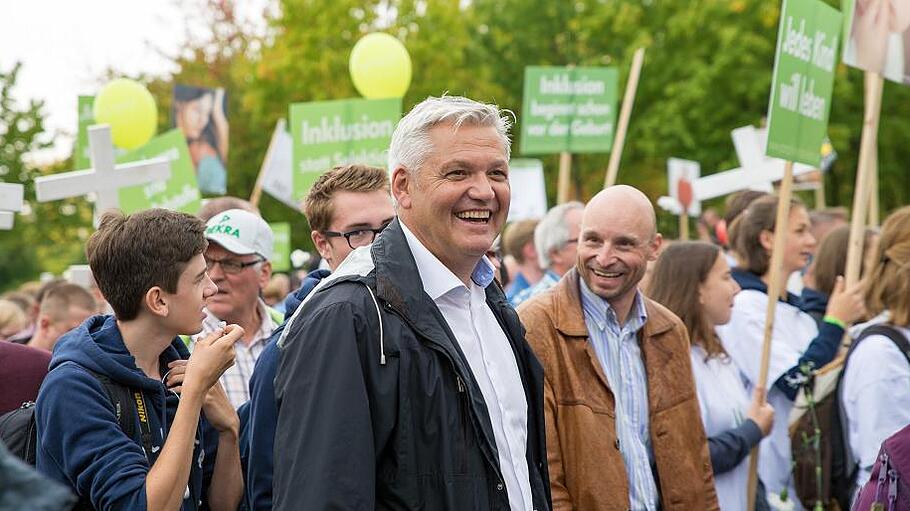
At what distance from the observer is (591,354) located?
15.5 ft

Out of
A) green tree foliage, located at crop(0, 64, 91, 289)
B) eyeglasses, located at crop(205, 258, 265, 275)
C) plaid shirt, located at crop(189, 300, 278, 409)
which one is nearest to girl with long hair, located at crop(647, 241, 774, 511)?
plaid shirt, located at crop(189, 300, 278, 409)

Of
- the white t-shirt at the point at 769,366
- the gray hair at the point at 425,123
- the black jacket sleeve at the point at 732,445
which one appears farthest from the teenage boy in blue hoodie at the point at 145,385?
the white t-shirt at the point at 769,366

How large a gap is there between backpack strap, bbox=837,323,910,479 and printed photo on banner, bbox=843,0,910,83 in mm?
2134

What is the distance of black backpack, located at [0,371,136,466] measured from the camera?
3637 mm

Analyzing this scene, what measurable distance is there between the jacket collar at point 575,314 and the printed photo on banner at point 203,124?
6723 millimetres

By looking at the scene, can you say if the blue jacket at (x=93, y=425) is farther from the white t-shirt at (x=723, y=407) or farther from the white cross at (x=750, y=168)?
the white cross at (x=750, y=168)

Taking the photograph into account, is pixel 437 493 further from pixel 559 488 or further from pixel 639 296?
pixel 639 296

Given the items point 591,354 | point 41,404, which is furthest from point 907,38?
point 41,404

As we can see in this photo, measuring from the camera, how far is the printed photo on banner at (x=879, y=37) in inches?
282

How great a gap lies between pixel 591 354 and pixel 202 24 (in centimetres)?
3046

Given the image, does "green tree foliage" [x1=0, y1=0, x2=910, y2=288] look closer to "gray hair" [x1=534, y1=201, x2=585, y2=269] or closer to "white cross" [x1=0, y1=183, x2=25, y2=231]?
"gray hair" [x1=534, y1=201, x2=585, y2=269]

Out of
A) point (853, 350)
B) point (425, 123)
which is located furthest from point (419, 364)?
point (853, 350)

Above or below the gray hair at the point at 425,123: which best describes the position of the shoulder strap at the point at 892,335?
below

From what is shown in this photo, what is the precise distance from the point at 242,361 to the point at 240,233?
0.55 metres
